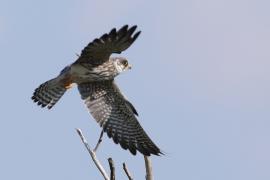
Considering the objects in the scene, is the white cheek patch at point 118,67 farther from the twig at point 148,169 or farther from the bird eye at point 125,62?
the twig at point 148,169

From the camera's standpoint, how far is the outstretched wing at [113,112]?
1123 centimetres

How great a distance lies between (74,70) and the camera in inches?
423

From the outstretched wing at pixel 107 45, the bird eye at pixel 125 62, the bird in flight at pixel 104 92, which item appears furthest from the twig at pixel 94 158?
the bird eye at pixel 125 62

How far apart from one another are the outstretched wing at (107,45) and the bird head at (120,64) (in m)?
0.48

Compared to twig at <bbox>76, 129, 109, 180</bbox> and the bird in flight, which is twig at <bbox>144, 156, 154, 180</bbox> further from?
the bird in flight

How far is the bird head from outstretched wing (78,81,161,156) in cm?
49

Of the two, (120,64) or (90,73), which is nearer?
(90,73)

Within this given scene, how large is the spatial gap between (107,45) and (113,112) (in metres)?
2.11

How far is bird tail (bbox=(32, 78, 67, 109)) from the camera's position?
11.6 metres

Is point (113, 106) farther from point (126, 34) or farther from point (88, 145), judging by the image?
point (88, 145)

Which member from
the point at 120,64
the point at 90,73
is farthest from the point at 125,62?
the point at 90,73

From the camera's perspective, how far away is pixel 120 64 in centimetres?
1130

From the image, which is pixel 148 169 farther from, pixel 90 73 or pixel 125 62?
pixel 125 62

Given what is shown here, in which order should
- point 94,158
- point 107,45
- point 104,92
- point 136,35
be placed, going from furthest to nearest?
point 104,92 → point 107,45 → point 136,35 → point 94,158
